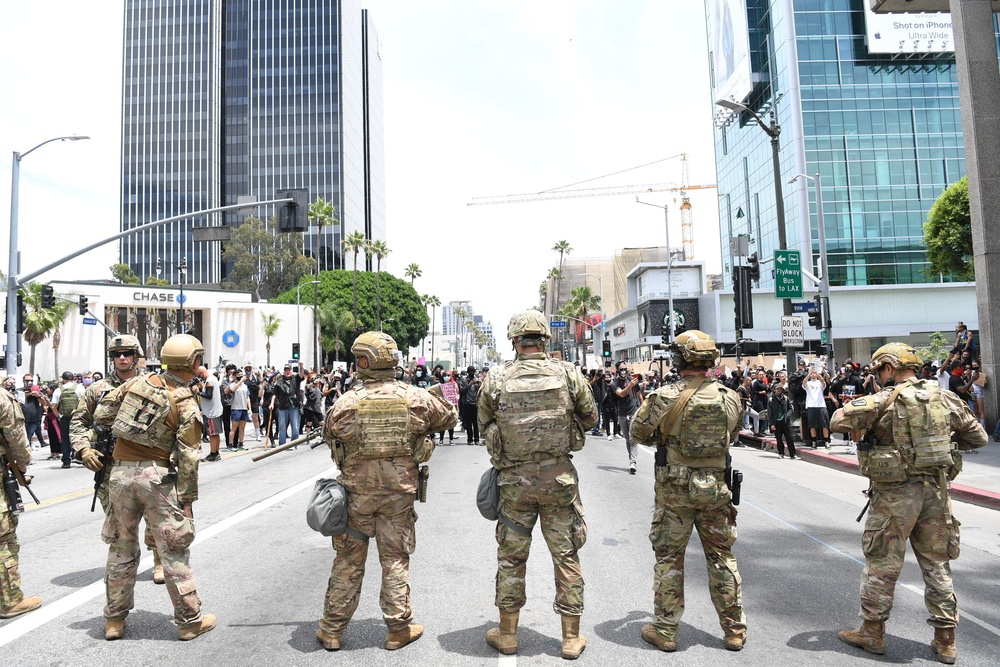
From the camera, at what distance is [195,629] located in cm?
440

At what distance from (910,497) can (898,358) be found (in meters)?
0.90

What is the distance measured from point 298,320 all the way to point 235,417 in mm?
41930

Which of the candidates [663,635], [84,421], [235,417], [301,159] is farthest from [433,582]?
[301,159]

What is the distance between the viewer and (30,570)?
6047 mm

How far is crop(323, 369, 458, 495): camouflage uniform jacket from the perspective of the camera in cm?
426

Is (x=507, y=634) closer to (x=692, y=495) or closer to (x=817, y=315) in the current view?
(x=692, y=495)

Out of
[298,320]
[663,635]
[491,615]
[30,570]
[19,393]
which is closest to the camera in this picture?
[663,635]

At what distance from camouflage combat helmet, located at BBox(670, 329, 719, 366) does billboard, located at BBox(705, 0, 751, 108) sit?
203 feet

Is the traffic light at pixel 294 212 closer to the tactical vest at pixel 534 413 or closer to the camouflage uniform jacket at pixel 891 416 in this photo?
the tactical vest at pixel 534 413

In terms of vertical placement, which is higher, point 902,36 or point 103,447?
point 902,36

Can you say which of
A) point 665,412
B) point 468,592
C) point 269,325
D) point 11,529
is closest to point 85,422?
point 11,529

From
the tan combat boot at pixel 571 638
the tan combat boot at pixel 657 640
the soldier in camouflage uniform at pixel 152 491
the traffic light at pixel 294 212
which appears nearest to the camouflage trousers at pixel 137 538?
the soldier in camouflage uniform at pixel 152 491

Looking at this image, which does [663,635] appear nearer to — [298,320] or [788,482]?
[788,482]

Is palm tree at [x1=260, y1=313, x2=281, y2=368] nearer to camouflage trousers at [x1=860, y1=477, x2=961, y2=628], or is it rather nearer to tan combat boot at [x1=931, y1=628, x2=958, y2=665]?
camouflage trousers at [x1=860, y1=477, x2=961, y2=628]
